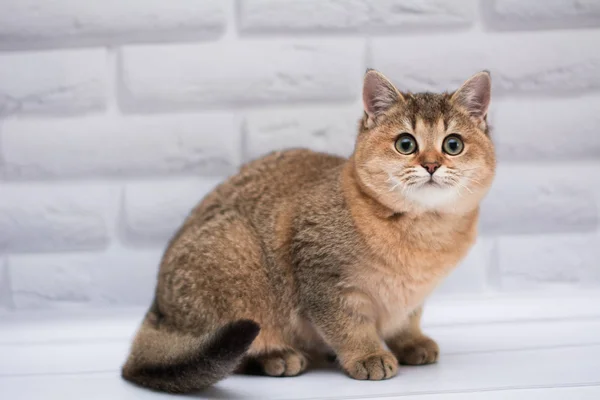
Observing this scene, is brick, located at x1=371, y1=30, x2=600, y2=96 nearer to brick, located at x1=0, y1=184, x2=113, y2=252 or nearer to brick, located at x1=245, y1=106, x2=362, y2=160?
brick, located at x1=245, y1=106, x2=362, y2=160

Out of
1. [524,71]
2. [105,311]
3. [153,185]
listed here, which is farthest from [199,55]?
[524,71]

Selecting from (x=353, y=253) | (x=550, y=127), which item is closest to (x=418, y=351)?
(x=353, y=253)

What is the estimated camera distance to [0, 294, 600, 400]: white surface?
5.04 ft

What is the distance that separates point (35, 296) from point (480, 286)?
4.17 ft

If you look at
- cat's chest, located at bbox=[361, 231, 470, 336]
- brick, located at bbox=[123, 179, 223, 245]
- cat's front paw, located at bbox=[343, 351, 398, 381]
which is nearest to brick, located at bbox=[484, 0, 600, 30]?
cat's chest, located at bbox=[361, 231, 470, 336]

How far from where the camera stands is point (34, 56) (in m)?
2.16

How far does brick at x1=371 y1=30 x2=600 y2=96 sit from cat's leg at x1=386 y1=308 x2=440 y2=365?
70cm

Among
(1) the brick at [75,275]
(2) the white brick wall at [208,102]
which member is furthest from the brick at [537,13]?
(1) the brick at [75,275]

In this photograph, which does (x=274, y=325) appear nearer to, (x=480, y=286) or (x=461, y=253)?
(x=461, y=253)

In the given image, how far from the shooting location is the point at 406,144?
163 centimetres

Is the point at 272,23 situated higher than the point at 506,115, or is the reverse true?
the point at 272,23

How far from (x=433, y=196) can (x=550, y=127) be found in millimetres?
773

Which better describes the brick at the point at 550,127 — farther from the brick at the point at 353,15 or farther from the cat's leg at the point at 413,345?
the cat's leg at the point at 413,345

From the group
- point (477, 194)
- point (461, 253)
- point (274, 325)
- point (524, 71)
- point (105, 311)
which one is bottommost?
point (105, 311)
